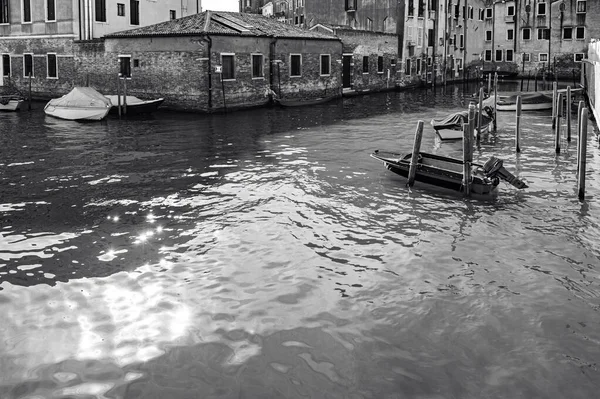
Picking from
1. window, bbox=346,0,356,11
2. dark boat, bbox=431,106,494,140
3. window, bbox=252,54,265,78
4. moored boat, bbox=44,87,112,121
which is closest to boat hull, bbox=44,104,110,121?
moored boat, bbox=44,87,112,121

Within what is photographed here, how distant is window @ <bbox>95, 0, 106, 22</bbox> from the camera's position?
28391mm

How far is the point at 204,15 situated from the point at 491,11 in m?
33.8

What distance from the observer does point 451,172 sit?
38.1ft

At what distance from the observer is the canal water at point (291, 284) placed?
5395 mm

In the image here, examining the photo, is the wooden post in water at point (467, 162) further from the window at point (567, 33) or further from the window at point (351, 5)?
the window at point (567, 33)

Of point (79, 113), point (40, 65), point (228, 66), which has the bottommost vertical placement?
point (79, 113)

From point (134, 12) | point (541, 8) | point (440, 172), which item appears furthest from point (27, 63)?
point (541, 8)

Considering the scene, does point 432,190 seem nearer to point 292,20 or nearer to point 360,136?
point 360,136

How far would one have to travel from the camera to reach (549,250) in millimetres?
8484

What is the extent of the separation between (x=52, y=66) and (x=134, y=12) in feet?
14.7

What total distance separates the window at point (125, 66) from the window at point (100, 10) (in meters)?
3.51

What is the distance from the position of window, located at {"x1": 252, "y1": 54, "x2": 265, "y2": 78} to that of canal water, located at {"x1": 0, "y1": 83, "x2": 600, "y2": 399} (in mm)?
13153

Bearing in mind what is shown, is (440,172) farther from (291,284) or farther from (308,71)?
(308,71)

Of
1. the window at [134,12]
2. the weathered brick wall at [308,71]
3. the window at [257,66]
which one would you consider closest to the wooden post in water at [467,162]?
the window at [257,66]
